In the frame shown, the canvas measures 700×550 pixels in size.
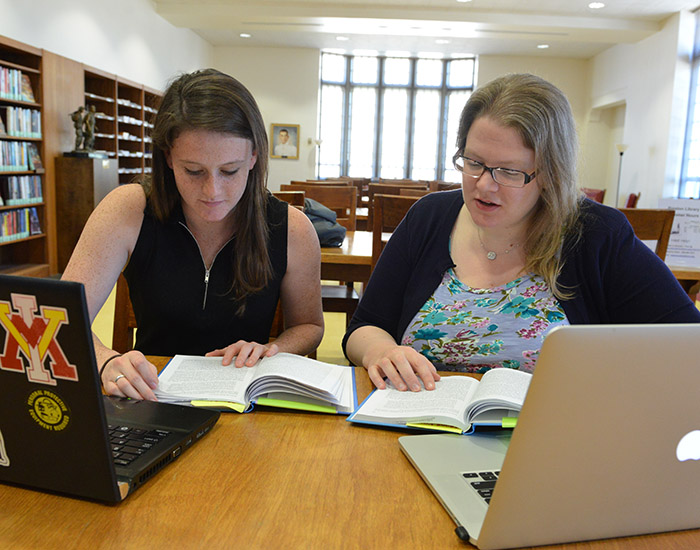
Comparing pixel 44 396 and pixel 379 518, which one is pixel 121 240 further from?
pixel 379 518

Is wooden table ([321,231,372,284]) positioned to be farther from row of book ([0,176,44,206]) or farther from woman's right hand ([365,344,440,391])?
row of book ([0,176,44,206])

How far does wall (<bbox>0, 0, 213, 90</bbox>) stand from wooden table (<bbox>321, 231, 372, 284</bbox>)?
2.05m

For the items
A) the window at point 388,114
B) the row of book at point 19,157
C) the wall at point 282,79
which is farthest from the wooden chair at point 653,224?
the window at point 388,114

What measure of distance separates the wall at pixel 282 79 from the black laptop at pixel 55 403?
10.9 metres

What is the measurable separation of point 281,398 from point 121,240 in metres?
0.64

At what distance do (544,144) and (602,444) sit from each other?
2.68ft

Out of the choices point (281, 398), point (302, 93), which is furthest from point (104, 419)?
point (302, 93)

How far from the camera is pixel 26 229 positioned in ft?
17.7

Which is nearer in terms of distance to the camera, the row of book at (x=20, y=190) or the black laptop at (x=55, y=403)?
the black laptop at (x=55, y=403)

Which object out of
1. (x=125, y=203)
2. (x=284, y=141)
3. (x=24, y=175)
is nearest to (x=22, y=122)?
(x=24, y=175)

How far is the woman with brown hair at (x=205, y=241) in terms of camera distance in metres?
1.33

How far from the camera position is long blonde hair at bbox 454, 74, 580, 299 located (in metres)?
1.27

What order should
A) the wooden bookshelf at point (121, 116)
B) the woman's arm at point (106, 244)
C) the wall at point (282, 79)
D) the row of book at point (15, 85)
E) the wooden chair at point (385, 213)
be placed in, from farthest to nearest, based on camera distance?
the wall at point (282, 79)
the wooden bookshelf at point (121, 116)
the row of book at point (15, 85)
the wooden chair at point (385, 213)
the woman's arm at point (106, 244)

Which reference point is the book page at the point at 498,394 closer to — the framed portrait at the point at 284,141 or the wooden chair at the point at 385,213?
the wooden chair at the point at 385,213
